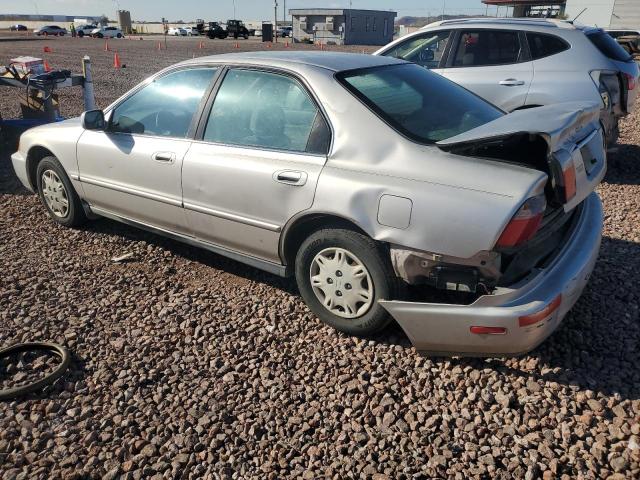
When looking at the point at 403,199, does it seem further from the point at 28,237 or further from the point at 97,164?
the point at 28,237

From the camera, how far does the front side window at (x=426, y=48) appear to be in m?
7.13

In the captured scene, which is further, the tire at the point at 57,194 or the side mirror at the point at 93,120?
the tire at the point at 57,194

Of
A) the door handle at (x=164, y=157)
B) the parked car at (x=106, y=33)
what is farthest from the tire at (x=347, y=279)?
the parked car at (x=106, y=33)

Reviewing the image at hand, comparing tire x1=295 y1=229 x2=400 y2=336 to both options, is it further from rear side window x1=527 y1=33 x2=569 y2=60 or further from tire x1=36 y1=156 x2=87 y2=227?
rear side window x1=527 y1=33 x2=569 y2=60

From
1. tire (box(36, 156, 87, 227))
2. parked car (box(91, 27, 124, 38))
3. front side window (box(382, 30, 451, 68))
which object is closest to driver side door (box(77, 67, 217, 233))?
tire (box(36, 156, 87, 227))

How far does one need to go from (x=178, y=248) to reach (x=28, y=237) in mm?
1469

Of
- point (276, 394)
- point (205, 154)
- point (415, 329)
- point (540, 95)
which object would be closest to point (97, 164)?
point (205, 154)

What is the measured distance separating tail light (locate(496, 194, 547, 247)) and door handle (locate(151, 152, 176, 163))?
94.0 inches

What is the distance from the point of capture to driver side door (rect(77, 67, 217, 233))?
3.94 meters

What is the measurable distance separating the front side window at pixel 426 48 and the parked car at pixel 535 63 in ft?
0.04

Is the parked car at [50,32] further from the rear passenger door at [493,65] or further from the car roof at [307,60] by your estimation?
the car roof at [307,60]

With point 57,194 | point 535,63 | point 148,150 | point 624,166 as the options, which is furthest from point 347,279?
point 624,166

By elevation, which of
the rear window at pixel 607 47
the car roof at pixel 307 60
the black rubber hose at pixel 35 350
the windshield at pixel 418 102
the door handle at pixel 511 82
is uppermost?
the rear window at pixel 607 47

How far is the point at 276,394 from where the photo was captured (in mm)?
2916
